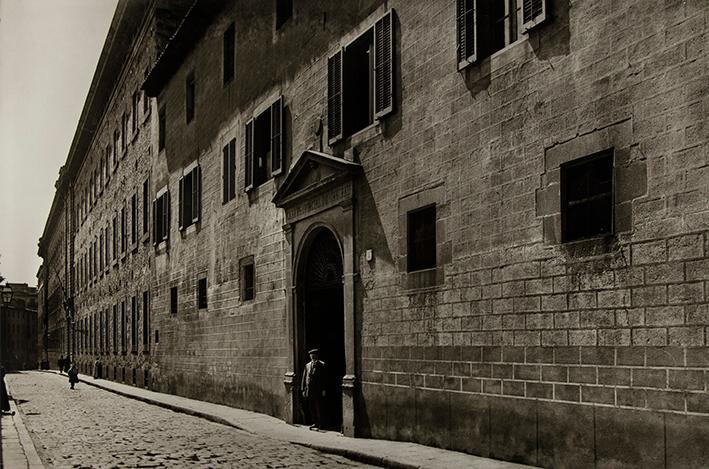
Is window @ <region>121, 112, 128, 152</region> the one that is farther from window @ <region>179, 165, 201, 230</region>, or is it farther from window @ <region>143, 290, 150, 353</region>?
window @ <region>179, 165, 201, 230</region>

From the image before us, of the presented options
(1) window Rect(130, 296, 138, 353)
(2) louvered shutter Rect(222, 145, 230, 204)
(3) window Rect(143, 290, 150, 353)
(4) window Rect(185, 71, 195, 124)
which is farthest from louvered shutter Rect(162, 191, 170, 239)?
(2) louvered shutter Rect(222, 145, 230, 204)

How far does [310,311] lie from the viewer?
16.3 meters

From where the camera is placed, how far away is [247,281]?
775 inches

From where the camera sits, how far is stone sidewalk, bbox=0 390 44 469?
404 inches

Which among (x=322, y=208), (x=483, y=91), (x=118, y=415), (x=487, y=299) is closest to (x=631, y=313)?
(x=487, y=299)

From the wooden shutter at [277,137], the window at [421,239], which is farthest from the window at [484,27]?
the wooden shutter at [277,137]

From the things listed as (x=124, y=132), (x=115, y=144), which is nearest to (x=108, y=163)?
(x=115, y=144)

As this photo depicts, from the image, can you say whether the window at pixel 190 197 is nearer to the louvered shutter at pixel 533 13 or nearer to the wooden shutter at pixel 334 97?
the wooden shutter at pixel 334 97

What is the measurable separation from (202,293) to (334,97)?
9817 millimetres

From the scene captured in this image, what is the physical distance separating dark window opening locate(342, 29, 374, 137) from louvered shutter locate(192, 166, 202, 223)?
9852 millimetres

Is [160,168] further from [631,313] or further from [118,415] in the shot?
[631,313]

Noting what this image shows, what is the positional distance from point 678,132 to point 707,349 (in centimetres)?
191

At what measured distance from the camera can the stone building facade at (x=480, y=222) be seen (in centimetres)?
809

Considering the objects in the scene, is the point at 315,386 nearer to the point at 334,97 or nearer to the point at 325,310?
the point at 325,310
